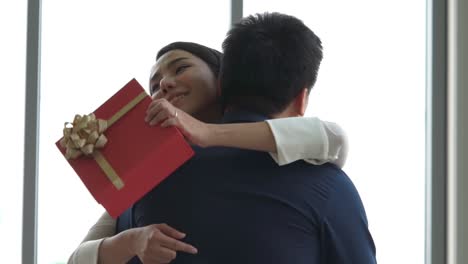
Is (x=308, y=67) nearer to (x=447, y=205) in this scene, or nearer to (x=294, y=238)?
(x=294, y=238)

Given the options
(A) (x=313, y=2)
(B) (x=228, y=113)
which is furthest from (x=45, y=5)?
(B) (x=228, y=113)

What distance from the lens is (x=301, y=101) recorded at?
3.68ft

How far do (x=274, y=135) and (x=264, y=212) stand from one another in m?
0.11

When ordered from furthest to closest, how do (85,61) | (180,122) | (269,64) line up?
(85,61) < (269,64) < (180,122)

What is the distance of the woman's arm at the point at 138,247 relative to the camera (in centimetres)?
99

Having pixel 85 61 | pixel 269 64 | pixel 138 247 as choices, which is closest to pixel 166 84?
pixel 269 64

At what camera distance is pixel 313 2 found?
9.20 feet

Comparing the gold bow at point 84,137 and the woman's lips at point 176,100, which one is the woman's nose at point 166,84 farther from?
the gold bow at point 84,137

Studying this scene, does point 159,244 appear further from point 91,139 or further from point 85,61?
point 85,61

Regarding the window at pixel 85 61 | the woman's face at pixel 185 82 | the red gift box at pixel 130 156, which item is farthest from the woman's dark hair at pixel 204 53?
the window at pixel 85 61

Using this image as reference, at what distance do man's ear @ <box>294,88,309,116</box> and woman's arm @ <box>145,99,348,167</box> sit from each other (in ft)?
0.15

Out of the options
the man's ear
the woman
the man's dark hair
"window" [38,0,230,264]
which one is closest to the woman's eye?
the woman

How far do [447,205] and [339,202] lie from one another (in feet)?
6.21

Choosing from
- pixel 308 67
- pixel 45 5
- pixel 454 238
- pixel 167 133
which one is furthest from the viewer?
pixel 45 5
